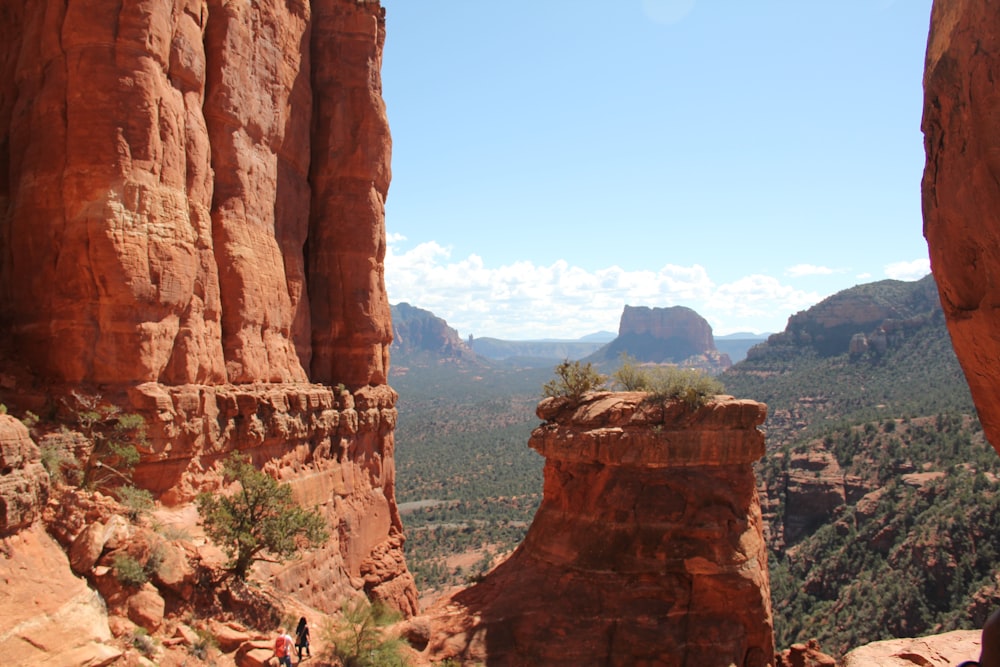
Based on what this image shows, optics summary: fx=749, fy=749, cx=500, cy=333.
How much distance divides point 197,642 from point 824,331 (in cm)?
12193

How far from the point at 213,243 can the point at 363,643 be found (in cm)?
1151

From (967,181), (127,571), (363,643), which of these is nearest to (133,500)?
(127,571)

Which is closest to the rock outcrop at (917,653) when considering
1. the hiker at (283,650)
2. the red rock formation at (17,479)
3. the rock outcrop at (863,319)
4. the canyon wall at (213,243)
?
the hiker at (283,650)

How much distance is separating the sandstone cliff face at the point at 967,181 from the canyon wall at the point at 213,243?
1579 centimetres

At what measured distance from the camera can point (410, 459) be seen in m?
106

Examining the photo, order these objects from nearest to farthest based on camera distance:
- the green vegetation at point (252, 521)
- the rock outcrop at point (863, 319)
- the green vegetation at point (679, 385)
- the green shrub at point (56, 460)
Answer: the green shrub at point (56, 460)
the green vegetation at point (252, 521)
the green vegetation at point (679, 385)
the rock outcrop at point (863, 319)

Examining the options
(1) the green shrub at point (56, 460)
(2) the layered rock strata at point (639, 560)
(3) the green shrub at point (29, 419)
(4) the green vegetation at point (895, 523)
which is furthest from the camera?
(4) the green vegetation at point (895, 523)

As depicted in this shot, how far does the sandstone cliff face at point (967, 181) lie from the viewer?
18.8 ft

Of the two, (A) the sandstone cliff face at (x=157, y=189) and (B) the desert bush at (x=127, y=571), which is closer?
(B) the desert bush at (x=127, y=571)

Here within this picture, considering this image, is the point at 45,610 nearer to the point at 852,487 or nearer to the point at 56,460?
the point at 56,460

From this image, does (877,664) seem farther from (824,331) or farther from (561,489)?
(824,331)

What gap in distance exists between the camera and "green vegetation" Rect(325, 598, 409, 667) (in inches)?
646

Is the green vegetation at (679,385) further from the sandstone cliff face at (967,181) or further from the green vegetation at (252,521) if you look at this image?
the sandstone cliff face at (967,181)

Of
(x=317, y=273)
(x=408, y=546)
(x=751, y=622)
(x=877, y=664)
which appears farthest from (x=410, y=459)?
(x=877, y=664)
